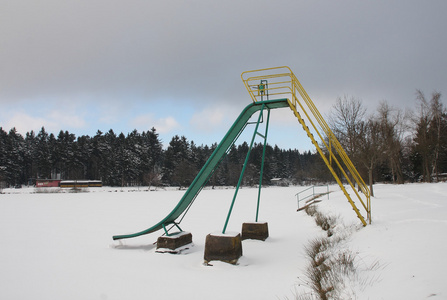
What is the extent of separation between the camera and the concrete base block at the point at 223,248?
7.44 meters

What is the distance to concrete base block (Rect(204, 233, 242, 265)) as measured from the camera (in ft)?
24.4

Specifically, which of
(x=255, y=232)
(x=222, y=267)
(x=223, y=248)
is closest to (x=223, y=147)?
(x=223, y=248)

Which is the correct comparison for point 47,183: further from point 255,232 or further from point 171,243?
point 255,232

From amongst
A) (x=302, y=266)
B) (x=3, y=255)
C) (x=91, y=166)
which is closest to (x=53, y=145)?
(x=91, y=166)

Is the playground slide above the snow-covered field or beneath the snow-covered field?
above

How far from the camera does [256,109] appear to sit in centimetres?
956

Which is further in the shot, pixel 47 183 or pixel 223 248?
pixel 47 183

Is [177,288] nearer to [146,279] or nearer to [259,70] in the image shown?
[146,279]

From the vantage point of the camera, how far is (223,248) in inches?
296

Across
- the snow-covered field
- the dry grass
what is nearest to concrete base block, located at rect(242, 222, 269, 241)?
the snow-covered field

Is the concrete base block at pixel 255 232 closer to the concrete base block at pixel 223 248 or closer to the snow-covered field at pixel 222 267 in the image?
the snow-covered field at pixel 222 267

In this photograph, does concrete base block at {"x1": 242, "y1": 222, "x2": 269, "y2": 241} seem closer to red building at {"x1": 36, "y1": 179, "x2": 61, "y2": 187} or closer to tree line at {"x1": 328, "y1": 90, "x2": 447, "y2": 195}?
tree line at {"x1": 328, "y1": 90, "x2": 447, "y2": 195}

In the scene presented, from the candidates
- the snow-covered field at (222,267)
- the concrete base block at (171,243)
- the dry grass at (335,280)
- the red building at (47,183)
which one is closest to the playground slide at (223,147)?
the concrete base block at (171,243)

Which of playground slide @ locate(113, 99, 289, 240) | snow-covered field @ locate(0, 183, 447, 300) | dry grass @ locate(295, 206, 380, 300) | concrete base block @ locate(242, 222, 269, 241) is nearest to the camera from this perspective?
dry grass @ locate(295, 206, 380, 300)
